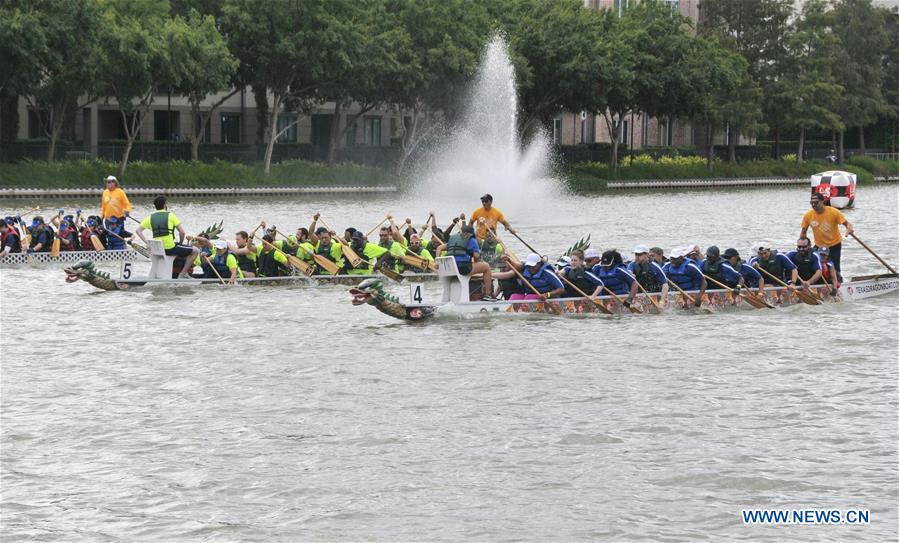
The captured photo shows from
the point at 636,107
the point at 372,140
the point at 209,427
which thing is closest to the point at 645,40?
the point at 636,107

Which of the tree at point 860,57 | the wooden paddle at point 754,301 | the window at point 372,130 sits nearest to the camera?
the wooden paddle at point 754,301

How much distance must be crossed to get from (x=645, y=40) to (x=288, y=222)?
1506 inches

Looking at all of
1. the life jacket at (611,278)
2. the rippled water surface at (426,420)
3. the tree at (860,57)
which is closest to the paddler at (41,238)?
the rippled water surface at (426,420)

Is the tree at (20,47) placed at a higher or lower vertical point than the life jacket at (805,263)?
higher

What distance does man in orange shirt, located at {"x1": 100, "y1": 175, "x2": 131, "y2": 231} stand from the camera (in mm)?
34062

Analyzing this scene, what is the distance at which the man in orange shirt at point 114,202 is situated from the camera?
112ft

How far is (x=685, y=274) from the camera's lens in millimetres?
26578

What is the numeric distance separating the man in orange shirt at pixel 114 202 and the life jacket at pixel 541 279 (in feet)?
41.1

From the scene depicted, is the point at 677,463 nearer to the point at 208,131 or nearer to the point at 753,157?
the point at 208,131

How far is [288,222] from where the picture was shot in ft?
163

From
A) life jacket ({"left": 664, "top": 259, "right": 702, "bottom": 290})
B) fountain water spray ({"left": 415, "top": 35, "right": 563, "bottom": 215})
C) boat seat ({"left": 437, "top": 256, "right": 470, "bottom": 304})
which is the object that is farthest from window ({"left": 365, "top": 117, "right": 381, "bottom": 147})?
boat seat ({"left": 437, "top": 256, "right": 470, "bottom": 304})

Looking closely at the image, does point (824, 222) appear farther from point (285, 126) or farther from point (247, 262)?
point (285, 126)

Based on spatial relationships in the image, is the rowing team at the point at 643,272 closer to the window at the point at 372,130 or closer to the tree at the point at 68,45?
the tree at the point at 68,45

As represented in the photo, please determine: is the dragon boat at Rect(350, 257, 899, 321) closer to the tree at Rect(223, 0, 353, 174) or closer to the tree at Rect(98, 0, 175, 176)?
the tree at Rect(98, 0, 175, 176)
